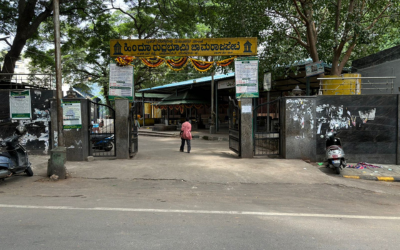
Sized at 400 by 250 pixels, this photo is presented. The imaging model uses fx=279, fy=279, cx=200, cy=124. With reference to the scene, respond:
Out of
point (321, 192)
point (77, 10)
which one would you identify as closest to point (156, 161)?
point (321, 192)

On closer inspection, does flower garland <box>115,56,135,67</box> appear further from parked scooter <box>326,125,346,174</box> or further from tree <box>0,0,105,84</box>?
parked scooter <box>326,125,346,174</box>

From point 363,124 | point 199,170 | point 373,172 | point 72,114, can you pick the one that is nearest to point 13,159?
point 72,114

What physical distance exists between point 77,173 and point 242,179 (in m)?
4.75

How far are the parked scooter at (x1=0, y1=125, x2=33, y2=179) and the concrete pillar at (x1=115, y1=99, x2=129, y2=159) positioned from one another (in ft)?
10.1

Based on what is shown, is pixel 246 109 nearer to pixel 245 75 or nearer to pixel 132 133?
pixel 245 75

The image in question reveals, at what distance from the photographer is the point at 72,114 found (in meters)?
9.61

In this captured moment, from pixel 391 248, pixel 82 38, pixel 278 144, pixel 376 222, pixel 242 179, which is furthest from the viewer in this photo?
pixel 82 38

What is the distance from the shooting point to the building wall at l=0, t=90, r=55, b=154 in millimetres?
10117

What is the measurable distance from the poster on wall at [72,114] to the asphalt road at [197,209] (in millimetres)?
1579

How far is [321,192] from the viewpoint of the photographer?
664cm

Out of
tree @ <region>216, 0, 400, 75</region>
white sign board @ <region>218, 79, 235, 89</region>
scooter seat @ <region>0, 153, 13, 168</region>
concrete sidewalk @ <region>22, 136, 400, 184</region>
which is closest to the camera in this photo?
scooter seat @ <region>0, 153, 13, 168</region>

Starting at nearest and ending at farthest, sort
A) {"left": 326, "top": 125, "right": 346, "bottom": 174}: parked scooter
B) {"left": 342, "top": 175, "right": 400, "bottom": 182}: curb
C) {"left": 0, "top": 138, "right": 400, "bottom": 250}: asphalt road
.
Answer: {"left": 0, "top": 138, "right": 400, "bottom": 250}: asphalt road, {"left": 342, "top": 175, "right": 400, "bottom": 182}: curb, {"left": 326, "top": 125, "right": 346, "bottom": 174}: parked scooter

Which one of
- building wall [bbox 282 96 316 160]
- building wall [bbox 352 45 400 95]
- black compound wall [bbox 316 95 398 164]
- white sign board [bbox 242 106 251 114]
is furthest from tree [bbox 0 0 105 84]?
building wall [bbox 352 45 400 95]

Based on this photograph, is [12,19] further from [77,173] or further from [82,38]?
[77,173]
